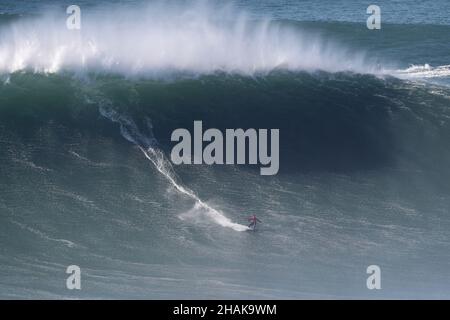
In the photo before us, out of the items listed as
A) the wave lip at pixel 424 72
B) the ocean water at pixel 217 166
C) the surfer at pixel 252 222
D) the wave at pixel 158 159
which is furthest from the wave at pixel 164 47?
the surfer at pixel 252 222

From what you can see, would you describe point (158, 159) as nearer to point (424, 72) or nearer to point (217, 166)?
point (217, 166)

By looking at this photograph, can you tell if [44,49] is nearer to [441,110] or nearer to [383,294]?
[441,110]

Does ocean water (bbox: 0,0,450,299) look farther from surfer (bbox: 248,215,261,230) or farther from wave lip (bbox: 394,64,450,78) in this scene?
surfer (bbox: 248,215,261,230)

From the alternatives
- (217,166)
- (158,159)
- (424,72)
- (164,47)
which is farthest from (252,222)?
(424,72)

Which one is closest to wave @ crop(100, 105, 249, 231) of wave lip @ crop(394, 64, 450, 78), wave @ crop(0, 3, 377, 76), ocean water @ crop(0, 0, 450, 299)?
ocean water @ crop(0, 0, 450, 299)

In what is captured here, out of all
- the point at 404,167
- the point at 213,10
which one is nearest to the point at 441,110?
the point at 404,167

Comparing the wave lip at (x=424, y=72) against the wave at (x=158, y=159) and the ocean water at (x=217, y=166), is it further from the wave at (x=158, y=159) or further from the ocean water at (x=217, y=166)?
the wave at (x=158, y=159)
